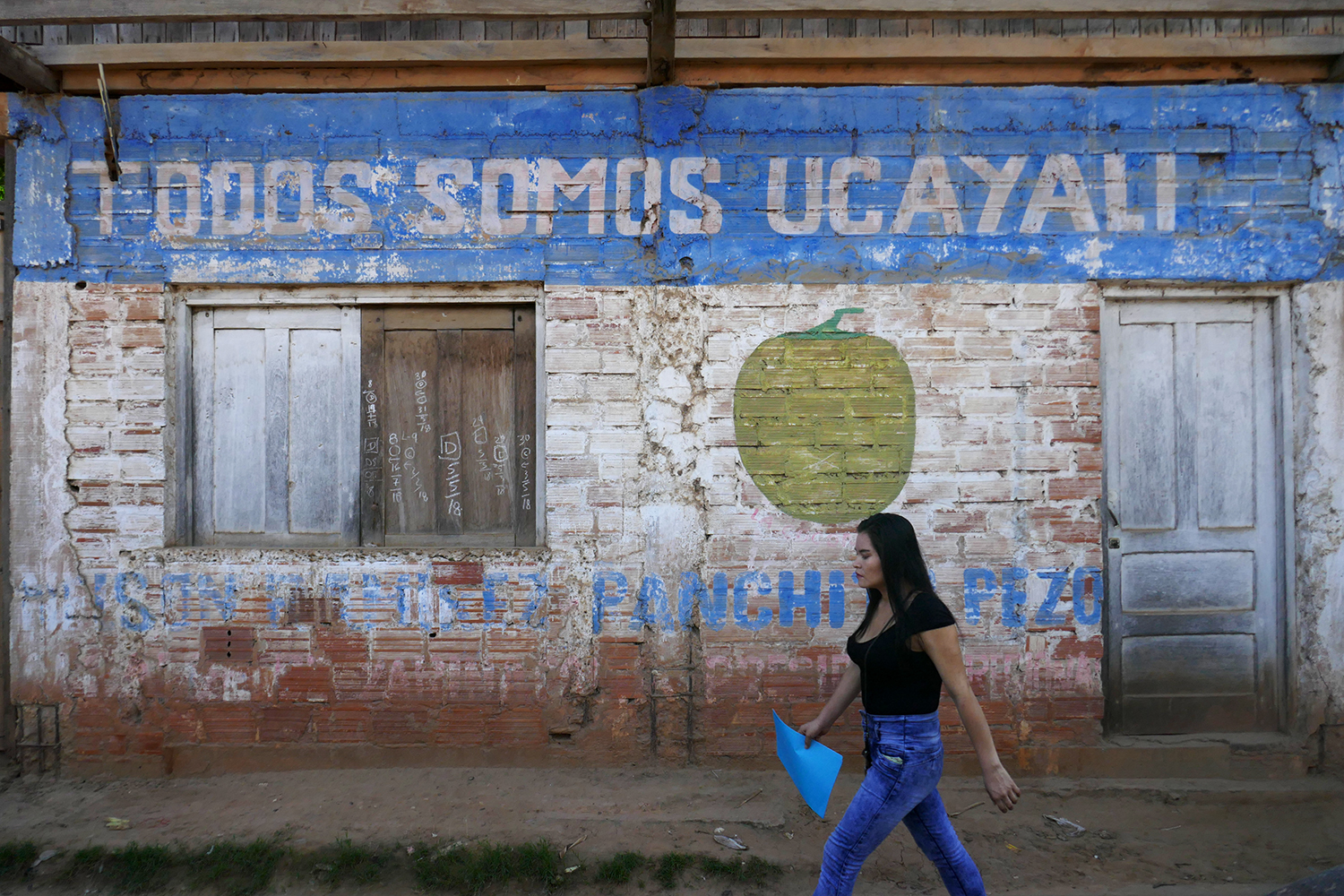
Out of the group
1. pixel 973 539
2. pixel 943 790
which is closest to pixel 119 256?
pixel 973 539

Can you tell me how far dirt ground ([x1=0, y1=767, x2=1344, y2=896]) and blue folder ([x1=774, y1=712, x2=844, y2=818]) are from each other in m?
0.98

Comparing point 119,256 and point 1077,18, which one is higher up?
point 1077,18

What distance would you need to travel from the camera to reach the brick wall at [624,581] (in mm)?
4020

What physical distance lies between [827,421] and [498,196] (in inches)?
84.6

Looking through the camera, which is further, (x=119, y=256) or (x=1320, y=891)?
(x=119, y=256)

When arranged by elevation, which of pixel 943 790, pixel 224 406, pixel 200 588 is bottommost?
pixel 943 790

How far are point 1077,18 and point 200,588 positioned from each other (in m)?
5.62

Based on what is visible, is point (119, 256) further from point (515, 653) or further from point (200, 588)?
point (515, 653)

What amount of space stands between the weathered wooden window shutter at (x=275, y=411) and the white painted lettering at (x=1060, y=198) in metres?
3.87

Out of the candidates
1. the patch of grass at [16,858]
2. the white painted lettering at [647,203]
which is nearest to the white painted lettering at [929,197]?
the white painted lettering at [647,203]

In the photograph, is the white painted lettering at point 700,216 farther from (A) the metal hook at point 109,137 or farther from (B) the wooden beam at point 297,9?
(A) the metal hook at point 109,137

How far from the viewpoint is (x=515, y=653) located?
4.04 m

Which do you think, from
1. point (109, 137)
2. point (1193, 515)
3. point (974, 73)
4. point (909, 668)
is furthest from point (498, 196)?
point (1193, 515)

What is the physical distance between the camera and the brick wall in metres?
4.02
